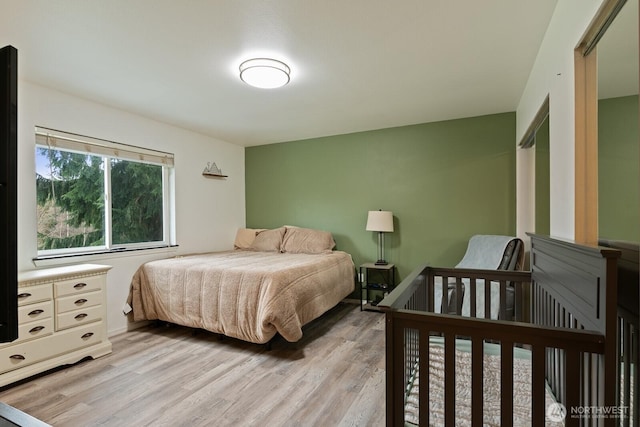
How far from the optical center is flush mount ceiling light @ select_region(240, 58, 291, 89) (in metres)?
2.25

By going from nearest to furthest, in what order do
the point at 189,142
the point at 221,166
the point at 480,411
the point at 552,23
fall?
the point at 480,411
the point at 552,23
the point at 189,142
the point at 221,166

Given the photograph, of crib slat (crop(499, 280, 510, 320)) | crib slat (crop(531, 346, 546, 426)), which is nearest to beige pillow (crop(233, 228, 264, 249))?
crib slat (crop(499, 280, 510, 320))

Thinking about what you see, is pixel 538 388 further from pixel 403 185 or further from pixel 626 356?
pixel 403 185

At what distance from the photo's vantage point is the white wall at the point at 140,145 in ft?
8.60

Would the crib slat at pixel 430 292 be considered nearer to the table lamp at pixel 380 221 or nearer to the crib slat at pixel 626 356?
the crib slat at pixel 626 356

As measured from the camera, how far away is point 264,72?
2307 mm

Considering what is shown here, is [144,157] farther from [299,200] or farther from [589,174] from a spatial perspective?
[589,174]

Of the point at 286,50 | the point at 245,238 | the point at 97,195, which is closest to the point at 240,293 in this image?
the point at 97,195

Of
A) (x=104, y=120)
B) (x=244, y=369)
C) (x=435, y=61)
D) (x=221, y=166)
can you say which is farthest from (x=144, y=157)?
(x=435, y=61)

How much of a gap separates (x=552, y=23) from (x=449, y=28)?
551 millimetres

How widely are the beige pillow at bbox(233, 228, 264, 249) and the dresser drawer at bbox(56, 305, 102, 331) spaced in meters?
2.18

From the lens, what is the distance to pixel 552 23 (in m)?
1.79

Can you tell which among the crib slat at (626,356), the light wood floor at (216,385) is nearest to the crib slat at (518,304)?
the light wood floor at (216,385)

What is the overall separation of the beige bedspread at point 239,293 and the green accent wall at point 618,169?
7.11 ft
